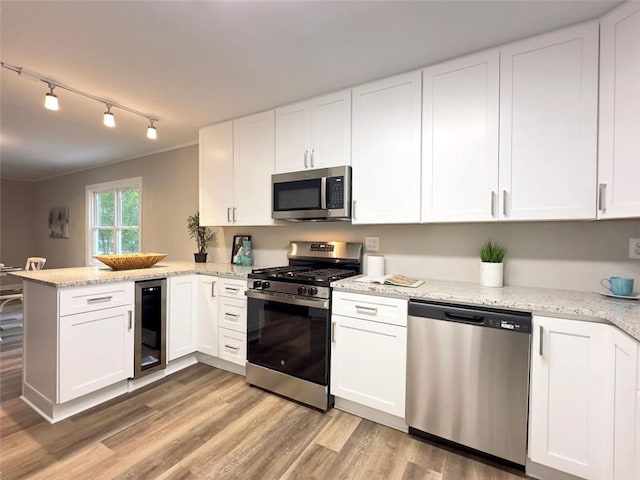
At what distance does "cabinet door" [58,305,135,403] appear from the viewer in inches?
76.3

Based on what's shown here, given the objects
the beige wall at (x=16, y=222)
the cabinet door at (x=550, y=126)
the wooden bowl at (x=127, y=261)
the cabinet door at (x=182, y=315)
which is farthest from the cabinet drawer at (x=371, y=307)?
the beige wall at (x=16, y=222)

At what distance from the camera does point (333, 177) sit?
91.0 inches

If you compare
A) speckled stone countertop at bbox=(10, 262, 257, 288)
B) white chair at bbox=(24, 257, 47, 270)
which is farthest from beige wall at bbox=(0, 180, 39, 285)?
speckled stone countertop at bbox=(10, 262, 257, 288)

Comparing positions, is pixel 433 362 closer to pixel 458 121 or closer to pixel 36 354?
pixel 458 121

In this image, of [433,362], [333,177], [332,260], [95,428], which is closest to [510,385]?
[433,362]

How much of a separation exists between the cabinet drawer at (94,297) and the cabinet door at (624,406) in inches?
116

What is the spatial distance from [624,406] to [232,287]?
8.11ft

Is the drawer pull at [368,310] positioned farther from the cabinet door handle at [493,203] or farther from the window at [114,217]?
the window at [114,217]

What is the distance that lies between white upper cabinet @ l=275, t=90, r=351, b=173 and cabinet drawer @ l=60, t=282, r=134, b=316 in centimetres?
157

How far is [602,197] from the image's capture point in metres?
1.54

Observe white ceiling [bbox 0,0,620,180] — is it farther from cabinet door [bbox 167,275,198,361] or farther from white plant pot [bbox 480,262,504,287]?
cabinet door [bbox 167,275,198,361]

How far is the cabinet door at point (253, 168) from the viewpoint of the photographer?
272cm

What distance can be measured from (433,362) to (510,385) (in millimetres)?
378

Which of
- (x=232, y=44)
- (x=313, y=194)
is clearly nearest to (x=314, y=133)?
(x=313, y=194)
